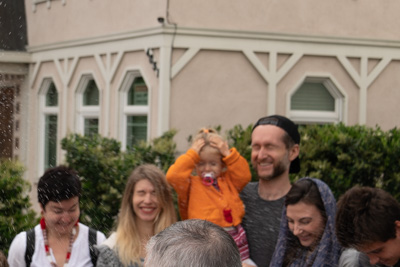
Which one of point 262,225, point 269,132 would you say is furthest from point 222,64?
point 262,225

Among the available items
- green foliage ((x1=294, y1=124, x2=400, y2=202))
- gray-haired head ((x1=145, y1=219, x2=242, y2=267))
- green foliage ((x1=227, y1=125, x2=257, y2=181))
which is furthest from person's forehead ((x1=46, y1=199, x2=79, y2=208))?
green foliage ((x1=294, y1=124, x2=400, y2=202))

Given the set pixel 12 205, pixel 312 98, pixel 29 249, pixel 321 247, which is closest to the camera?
pixel 321 247

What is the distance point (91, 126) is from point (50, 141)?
237 centimetres

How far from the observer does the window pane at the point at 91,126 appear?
14.5 metres

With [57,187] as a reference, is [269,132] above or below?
above

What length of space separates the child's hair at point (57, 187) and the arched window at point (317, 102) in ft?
27.6

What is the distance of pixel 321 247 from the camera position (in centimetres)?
Answer: 459

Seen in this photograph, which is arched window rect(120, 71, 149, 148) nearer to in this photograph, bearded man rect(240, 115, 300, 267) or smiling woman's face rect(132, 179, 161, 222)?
smiling woman's face rect(132, 179, 161, 222)

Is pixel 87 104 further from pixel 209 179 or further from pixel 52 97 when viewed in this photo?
pixel 209 179

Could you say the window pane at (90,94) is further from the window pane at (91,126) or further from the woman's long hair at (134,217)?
the woman's long hair at (134,217)

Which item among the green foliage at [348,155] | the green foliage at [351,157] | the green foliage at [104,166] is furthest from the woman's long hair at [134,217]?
the green foliage at [351,157]

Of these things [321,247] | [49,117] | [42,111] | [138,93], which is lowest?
[321,247]

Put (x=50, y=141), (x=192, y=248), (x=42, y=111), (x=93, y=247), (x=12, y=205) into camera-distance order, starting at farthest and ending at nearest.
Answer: (x=50, y=141) < (x=42, y=111) < (x=12, y=205) < (x=93, y=247) < (x=192, y=248)

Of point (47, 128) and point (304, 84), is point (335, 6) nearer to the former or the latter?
point (304, 84)
